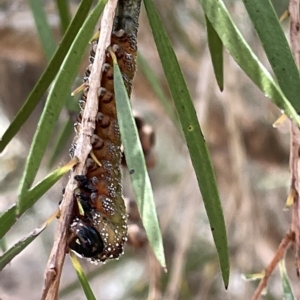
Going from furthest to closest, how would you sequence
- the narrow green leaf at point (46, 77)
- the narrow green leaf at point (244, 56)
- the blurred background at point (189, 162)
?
the blurred background at point (189, 162), the narrow green leaf at point (46, 77), the narrow green leaf at point (244, 56)

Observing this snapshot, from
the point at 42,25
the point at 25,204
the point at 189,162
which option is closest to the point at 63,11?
the point at 42,25

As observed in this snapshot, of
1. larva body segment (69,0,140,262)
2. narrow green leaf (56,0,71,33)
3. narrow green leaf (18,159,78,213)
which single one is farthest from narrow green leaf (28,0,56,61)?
narrow green leaf (18,159,78,213)

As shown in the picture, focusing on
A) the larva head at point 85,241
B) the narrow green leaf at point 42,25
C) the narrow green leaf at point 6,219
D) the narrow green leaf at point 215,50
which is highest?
the narrow green leaf at point 42,25

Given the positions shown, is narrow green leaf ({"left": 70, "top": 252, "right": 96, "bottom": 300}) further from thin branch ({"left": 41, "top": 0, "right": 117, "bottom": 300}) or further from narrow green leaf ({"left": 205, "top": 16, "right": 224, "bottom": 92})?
narrow green leaf ({"left": 205, "top": 16, "right": 224, "bottom": 92})

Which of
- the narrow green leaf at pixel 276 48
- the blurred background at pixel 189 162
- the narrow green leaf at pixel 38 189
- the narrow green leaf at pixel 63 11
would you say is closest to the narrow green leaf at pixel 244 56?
the narrow green leaf at pixel 276 48

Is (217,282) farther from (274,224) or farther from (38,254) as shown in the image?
(38,254)

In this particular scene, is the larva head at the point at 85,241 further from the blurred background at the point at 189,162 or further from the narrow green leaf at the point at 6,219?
the blurred background at the point at 189,162
